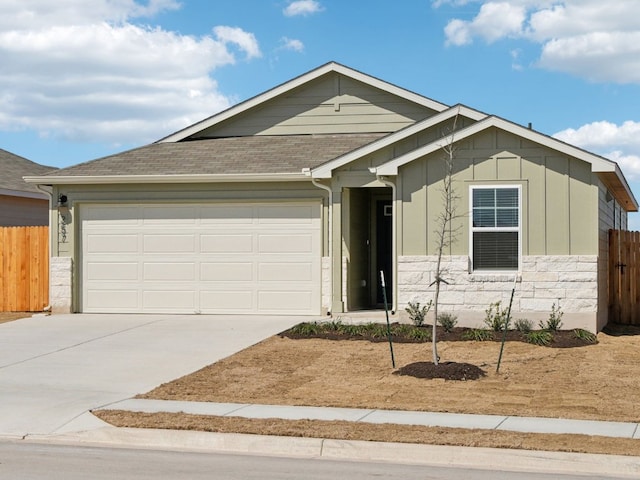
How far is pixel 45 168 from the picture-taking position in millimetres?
31234

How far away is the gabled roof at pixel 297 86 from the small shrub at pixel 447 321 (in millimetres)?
6019

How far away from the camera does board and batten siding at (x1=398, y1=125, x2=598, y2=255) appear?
16609mm

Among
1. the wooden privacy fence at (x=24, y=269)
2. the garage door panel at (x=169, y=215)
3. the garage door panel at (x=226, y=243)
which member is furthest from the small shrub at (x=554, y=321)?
the wooden privacy fence at (x=24, y=269)

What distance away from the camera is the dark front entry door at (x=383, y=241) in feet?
68.7

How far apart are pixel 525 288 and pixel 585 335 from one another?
1.35m

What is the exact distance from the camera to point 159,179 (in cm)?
1959

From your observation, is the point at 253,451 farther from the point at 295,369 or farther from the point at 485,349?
the point at 485,349

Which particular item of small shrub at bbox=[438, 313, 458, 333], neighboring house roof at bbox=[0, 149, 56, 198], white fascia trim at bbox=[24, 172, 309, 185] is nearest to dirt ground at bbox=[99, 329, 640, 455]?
small shrub at bbox=[438, 313, 458, 333]

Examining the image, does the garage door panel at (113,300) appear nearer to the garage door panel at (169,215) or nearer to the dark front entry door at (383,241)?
the garage door panel at (169,215)

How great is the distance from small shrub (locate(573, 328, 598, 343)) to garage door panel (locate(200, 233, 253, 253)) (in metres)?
6.96

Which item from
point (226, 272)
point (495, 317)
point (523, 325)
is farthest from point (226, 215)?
point (523, 325)

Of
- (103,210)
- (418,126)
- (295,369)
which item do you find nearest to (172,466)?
(295,369)

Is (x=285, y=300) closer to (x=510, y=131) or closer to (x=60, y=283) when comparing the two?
(x=60, y=283)

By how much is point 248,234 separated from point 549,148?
653cm
